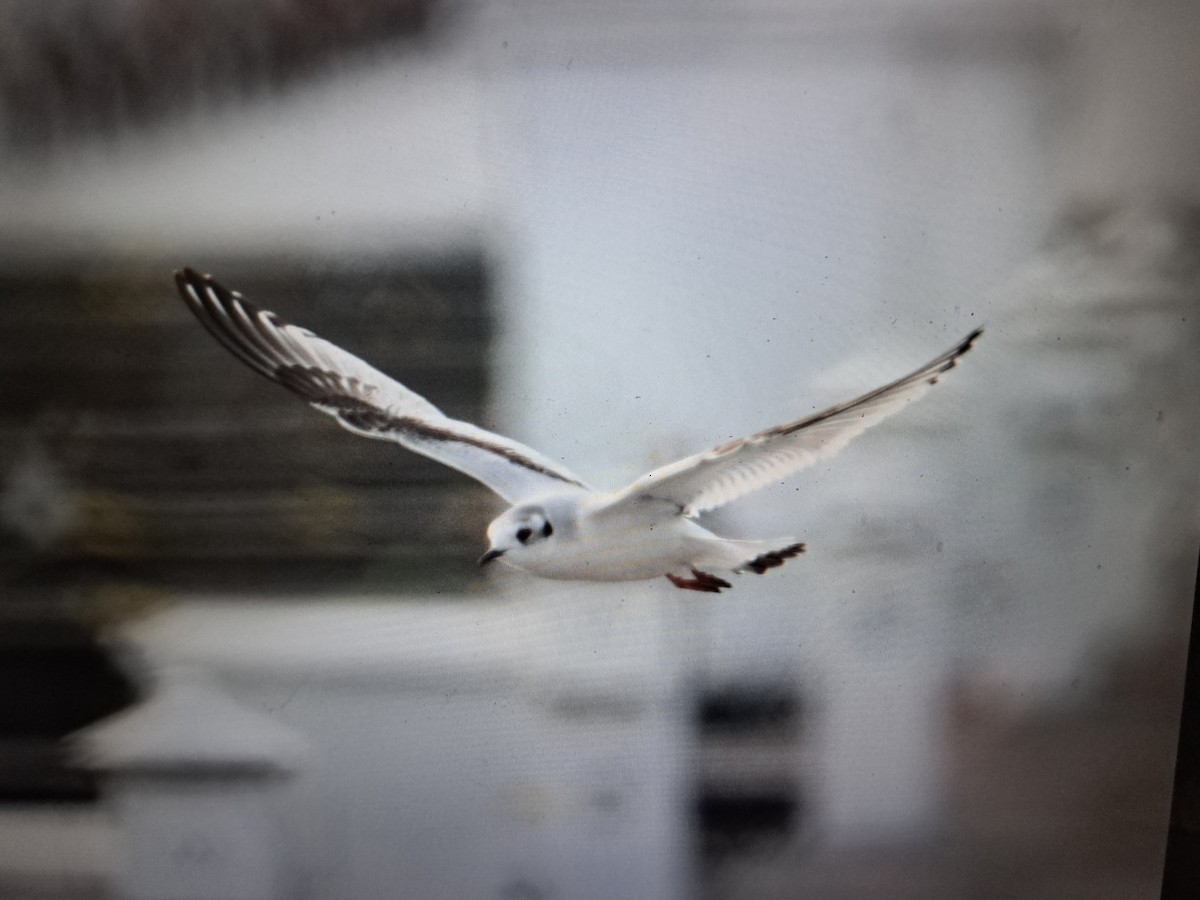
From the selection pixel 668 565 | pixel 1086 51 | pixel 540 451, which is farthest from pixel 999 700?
pixel 1086 51

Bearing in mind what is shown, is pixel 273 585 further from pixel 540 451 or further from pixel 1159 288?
pixel 1159 288

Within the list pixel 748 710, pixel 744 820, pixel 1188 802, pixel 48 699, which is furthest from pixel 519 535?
pixel 1188 802

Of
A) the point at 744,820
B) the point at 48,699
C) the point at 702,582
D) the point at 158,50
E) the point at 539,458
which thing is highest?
the point at 158,50

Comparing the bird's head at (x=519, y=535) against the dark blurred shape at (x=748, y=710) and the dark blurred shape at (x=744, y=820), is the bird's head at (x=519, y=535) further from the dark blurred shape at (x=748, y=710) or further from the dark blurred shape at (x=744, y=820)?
the dark blurred shape at (x=744, y=820)

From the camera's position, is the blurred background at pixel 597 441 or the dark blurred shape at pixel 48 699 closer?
the blurred background at pixel 597 441

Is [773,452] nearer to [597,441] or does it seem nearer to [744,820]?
[597,441]

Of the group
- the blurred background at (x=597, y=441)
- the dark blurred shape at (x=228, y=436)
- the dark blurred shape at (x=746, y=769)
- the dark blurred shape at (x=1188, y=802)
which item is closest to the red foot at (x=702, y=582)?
the blurred background at (x=597, y=441)
